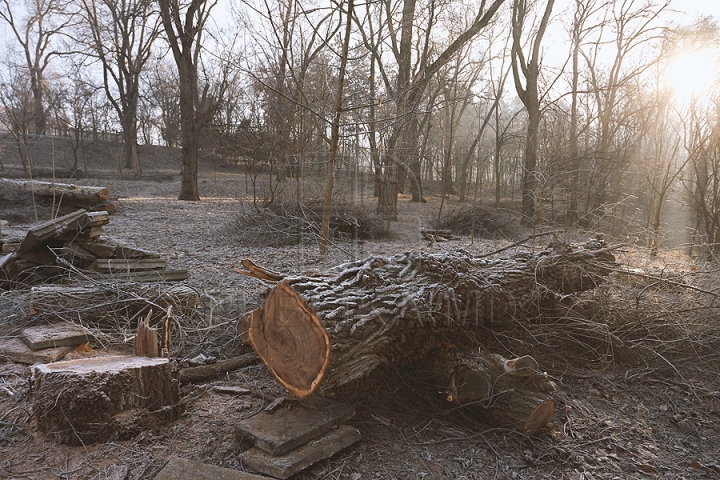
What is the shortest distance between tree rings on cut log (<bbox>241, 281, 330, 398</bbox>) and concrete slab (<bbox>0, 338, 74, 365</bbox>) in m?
1.54

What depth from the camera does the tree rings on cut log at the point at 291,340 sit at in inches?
101

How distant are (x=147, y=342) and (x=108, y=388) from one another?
1.70 ft

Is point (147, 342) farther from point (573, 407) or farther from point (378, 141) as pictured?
point (378, 141)

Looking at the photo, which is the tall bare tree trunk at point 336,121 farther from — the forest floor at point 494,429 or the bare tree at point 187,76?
the bare tree at point 187,76

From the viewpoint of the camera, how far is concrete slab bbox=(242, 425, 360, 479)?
2.11 m

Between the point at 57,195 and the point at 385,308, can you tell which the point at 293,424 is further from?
the point at 57,195

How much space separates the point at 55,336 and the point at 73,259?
5.15ft

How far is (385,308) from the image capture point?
2.87m

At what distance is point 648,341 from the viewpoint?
3.88 metres

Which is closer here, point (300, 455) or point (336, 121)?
point (300, 455)

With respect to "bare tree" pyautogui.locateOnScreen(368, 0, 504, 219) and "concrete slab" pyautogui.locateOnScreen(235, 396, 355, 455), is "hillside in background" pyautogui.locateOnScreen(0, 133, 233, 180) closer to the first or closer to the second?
"bare tree" pyautogui.locateOnScreen(368, 0, 504, 219)

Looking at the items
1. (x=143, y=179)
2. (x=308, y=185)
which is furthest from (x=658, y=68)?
(x=143, y=179)

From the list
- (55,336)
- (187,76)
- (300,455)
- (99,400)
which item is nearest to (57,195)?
(187,76)

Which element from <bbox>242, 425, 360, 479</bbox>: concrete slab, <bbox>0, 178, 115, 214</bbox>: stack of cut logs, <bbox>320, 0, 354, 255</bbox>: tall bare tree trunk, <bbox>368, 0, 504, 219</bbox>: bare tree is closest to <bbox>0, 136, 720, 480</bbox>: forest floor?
<bbox>242, 425, 360, 479</bbox>: concrete slab
